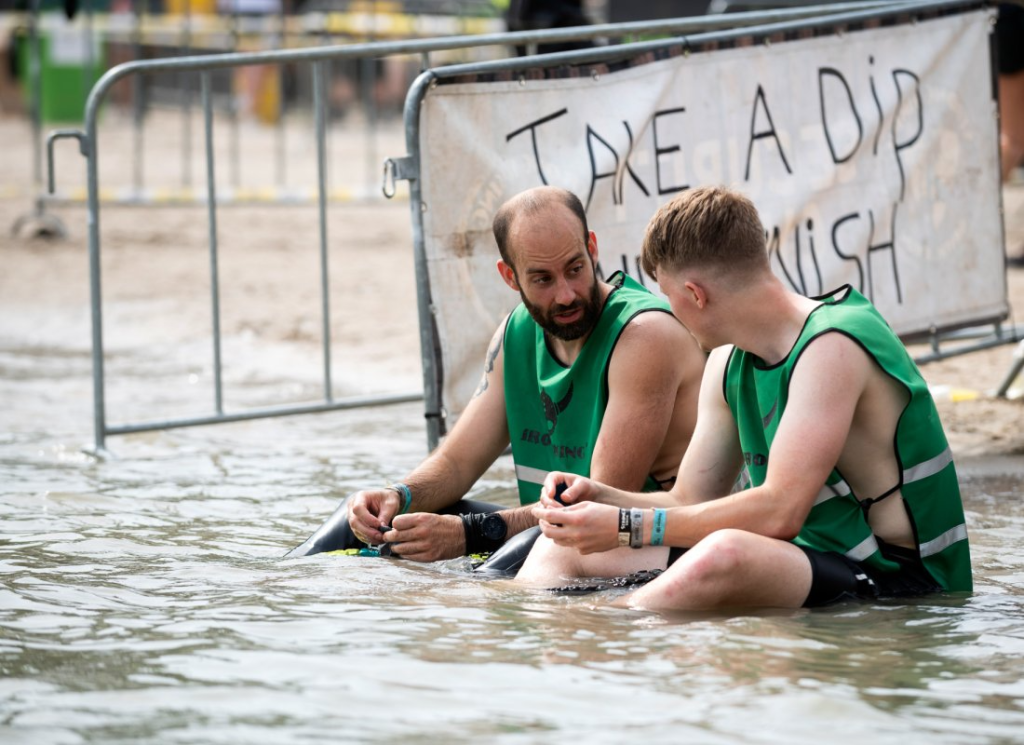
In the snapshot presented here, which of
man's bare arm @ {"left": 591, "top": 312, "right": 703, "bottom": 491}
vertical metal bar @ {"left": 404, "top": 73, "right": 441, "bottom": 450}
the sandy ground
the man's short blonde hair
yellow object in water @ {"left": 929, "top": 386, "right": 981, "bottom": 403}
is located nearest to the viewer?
the man's short blonde hair

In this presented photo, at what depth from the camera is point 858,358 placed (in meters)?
3.81

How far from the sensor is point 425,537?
186 inches

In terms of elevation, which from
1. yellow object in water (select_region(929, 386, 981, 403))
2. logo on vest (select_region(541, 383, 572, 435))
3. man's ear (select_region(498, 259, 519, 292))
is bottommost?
yellow object in water (select_region(929, 386, 981, 403))

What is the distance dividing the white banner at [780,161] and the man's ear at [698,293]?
195 cm

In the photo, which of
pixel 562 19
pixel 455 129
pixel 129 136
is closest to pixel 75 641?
pixel 455 129

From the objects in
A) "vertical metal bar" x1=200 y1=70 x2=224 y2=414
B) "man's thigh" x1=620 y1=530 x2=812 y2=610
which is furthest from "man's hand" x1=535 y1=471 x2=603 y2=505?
"vertical metal bar" x1=200 y1=70 x2=224 y2=414

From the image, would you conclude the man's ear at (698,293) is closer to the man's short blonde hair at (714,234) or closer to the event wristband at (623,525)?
the man's short blonde hair at (714,234)

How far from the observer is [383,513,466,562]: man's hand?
4715 mm

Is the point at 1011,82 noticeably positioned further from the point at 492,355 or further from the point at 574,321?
the point at 574,321

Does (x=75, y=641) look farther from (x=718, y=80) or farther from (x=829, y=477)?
(x=718, y=80)

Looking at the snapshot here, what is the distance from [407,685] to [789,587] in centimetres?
102

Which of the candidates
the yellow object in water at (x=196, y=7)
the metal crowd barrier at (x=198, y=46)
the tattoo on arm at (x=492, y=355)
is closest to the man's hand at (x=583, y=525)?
the tattoo on arm at (x=492, y=355)

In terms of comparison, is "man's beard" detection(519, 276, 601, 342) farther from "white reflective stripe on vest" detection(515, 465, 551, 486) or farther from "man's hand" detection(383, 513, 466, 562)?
"man's hand" detection(383, 513, 466, 562)

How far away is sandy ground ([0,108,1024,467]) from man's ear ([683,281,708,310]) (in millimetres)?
3019
